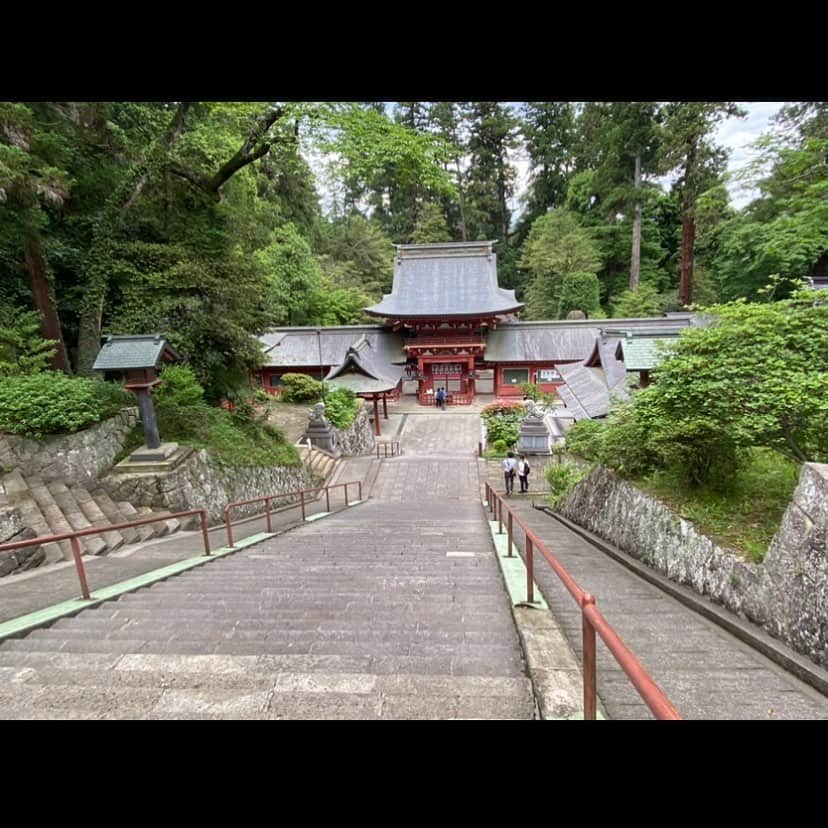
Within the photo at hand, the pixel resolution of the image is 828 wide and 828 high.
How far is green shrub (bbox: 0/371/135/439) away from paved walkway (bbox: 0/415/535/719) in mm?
4083

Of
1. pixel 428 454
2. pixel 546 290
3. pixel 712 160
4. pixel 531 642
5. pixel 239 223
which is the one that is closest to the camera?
pixel 531 642

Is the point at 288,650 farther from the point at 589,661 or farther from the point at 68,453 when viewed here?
the point at 68,453

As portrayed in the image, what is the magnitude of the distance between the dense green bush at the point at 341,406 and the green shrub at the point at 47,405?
8.86m

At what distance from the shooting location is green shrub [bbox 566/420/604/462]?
793cm

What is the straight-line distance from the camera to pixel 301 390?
20688mm

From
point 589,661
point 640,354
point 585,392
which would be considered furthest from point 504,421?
point 589,661

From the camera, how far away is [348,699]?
223cm

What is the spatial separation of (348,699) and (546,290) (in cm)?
3274

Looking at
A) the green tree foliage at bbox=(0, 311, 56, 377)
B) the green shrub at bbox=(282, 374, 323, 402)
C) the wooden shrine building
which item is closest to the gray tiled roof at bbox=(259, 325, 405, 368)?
the wooden shrine building

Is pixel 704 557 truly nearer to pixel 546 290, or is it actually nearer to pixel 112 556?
pixel 112 556

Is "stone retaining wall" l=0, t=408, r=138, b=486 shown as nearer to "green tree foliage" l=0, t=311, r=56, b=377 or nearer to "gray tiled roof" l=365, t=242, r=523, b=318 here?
"green tree foliage" l=0, t=311, r=56, b=377

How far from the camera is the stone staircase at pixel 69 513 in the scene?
5.77 m

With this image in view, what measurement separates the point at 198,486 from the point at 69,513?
6.48 ft
